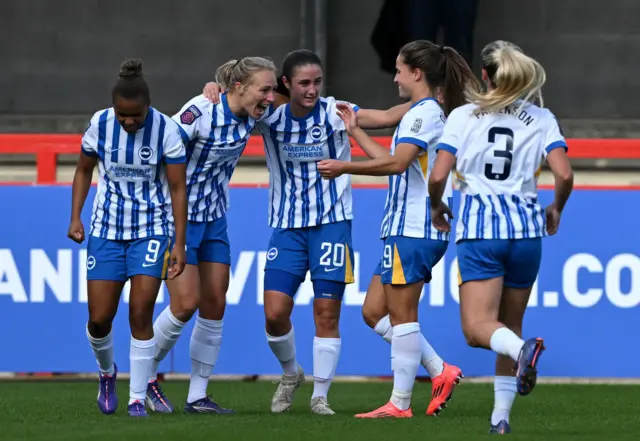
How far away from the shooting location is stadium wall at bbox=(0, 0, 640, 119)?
12.2 meters

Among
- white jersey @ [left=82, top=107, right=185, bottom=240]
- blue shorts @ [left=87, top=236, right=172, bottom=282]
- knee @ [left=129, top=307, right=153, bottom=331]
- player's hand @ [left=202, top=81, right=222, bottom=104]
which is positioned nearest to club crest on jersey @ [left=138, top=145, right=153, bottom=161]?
white jersey @ [left=82, top=107, right=185, bottom=240]

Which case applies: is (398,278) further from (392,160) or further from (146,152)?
(146,152)

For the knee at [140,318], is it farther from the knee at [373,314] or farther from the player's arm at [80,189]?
the knee at [373,314]

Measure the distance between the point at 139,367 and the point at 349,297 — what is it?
2371mm

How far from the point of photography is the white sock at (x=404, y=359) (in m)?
7.23

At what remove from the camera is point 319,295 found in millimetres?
7430

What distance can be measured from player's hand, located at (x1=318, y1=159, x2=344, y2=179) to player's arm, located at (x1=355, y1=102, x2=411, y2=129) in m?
0.61

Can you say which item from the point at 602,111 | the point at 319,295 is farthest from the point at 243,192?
the point at 602,111

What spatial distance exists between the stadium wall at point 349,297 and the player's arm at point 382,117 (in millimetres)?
1695

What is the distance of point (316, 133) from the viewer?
739cm

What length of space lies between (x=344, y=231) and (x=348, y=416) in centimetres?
88

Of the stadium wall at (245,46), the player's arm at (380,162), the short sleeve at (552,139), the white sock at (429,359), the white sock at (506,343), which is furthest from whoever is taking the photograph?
the stadium wall at (245,46)

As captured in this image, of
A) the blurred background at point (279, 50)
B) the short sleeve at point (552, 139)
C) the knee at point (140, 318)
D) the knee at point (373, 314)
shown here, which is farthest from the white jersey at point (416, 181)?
the blurred background at point (279, 50)

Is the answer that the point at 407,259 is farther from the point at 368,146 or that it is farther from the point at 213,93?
the point at 213,93
